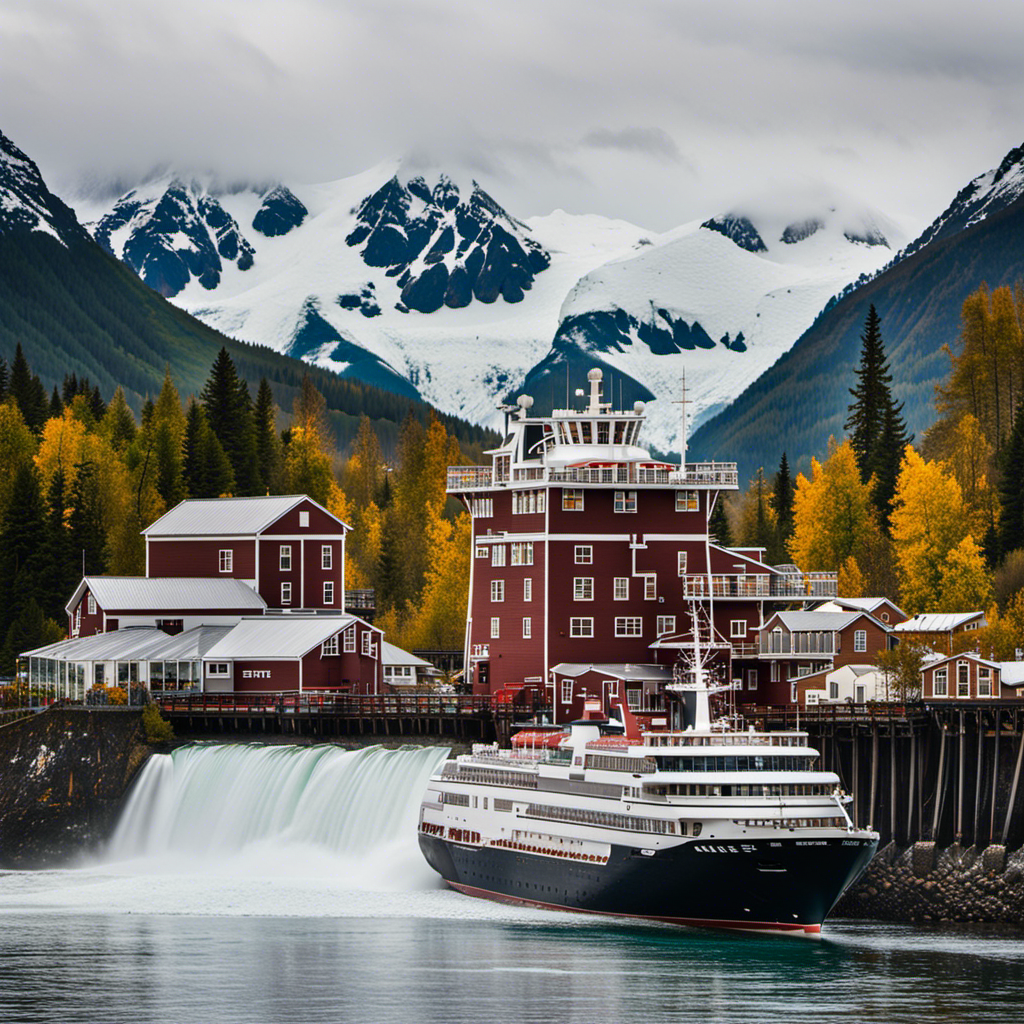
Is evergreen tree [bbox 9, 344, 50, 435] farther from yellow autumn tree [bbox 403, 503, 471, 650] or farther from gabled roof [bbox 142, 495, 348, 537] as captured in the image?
gabled roof [bbox 142, 495, 348, 537]

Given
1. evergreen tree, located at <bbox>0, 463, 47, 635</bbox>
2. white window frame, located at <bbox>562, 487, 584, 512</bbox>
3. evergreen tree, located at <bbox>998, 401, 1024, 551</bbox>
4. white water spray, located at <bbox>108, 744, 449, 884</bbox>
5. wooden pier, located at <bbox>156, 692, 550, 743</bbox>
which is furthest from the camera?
evergreen tree, located at <bbox>0, 463, 47, 635</bbox>

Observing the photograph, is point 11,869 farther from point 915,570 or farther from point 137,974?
point 915,570

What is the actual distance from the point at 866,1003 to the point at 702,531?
45356 millimetres

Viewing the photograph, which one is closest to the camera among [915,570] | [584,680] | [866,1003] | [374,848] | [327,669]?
[866,1003]

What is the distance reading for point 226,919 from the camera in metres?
83.6

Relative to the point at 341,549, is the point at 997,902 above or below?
below

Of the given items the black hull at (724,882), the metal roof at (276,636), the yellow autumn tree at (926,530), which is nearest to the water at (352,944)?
the black hull at (724,882)

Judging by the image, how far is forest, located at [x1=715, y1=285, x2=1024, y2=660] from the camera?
410ft

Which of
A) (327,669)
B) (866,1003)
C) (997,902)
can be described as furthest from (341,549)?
(866,1003)

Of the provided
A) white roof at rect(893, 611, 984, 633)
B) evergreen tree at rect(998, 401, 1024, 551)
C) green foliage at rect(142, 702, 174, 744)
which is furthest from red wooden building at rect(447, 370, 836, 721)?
evergreen tree at rect(998, 401, 1024, 551)

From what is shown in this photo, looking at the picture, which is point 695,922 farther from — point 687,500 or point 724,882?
point 687,500

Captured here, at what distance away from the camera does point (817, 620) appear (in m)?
107

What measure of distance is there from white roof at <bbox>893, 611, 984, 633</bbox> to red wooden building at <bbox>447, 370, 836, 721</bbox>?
7734 millimetres

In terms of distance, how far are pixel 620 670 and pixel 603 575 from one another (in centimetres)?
539
